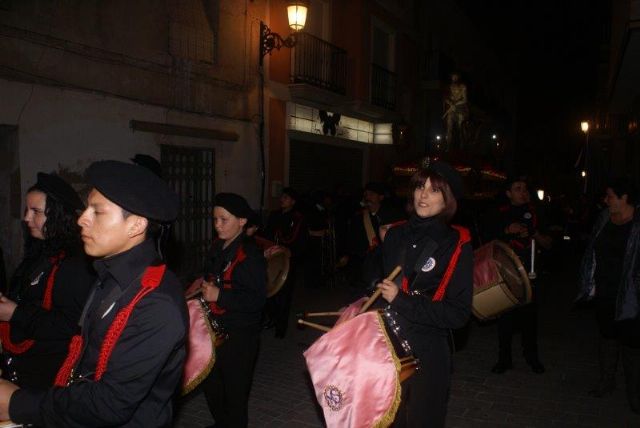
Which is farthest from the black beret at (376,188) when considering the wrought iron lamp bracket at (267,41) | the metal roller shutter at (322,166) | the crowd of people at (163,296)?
the metal roller shutter at (322,166)

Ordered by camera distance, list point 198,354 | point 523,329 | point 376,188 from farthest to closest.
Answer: point 376,188
point 523,329
point 198,354

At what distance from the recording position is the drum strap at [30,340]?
287 centimetres

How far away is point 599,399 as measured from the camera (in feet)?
17.8

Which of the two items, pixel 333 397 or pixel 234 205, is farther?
pixel 234 205

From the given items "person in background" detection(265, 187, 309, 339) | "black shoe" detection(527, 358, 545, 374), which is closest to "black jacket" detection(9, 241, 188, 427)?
"black shoe" detection(527, 358, 545, 374)

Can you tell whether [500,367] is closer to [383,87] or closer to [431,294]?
[431,294]

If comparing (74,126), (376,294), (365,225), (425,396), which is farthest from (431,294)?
(74,126)

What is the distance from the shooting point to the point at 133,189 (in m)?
2.02

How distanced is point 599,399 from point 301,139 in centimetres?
1027

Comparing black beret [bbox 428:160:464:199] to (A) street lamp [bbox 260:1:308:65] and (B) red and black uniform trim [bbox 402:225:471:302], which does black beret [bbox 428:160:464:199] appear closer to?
(B) red and black uniform trim [bbox 402:225:471:302]

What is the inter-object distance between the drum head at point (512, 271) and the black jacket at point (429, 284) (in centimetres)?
195

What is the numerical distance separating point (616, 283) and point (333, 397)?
370cm

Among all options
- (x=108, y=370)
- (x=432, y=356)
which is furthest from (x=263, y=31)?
(x=108, y=370)

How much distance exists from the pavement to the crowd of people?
423 mm
